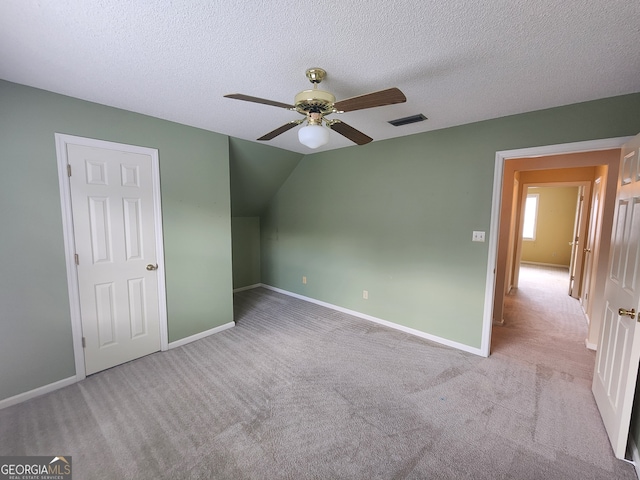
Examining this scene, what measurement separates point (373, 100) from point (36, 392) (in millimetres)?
3243

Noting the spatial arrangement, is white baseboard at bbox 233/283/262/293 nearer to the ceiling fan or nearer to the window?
the ceiling fan

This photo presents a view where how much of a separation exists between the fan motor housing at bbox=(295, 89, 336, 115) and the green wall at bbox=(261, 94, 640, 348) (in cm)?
182

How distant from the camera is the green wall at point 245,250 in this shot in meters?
4.80

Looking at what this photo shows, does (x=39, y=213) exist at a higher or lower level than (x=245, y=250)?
higher

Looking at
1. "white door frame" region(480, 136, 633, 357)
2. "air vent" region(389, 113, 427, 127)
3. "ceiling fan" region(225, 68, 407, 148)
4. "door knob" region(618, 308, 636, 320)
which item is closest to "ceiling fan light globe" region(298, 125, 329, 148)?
"ceiling fan" region(225, 68, 407, 148)

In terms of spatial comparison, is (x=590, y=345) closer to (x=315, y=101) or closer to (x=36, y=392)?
(x=315, y=101)

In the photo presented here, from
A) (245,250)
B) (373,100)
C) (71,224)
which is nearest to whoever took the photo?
(373,100)

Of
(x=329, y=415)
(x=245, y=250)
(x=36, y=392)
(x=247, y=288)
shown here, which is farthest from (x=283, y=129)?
(x=247, y=288)

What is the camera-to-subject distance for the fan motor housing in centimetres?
147

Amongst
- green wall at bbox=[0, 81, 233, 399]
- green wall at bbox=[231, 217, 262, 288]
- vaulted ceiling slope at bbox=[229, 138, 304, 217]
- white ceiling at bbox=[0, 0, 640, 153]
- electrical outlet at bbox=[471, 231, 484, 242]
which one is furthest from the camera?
green wall at bbox=[231, 217, 262, 288]

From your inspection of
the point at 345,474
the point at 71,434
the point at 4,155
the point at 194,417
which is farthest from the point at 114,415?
the point at 4,155

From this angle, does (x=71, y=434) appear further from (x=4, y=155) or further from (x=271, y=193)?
(x=271, y=193)

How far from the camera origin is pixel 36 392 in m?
2.06

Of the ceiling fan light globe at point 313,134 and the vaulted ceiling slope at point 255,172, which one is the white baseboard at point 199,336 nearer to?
the vaulted ceiling slope at point 255,172
